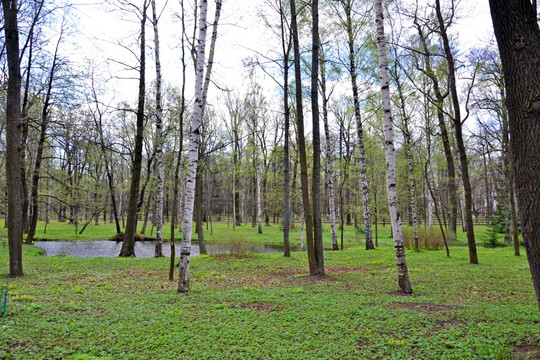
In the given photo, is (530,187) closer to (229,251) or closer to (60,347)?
(60,347)

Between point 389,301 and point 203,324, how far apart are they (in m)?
3.40

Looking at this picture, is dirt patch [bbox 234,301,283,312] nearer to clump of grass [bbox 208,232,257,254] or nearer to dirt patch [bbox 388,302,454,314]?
dirt patch [bbox 388,302,454,314]

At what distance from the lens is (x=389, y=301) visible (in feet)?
18.9

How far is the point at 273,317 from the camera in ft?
15.9

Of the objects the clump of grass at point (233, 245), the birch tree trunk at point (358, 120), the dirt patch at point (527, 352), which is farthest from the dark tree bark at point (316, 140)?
the birch tree trunk at point (358, 120)

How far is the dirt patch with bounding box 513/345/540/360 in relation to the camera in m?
3.18

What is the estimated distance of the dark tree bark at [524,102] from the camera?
9.36 feet

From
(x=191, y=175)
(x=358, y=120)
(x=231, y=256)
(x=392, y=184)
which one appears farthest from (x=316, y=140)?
(x=358, y=120)

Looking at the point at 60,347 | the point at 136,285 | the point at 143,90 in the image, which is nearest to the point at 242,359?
the point at 60,347

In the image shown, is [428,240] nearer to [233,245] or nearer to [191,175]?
[233,245]

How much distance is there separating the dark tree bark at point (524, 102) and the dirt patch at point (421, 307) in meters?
2.47

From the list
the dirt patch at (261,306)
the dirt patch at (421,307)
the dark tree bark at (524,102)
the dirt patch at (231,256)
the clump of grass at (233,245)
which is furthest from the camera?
the clump of grass at (233,245)

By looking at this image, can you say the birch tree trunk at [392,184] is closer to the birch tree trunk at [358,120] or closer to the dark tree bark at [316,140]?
the dark tree bark at [316,140]

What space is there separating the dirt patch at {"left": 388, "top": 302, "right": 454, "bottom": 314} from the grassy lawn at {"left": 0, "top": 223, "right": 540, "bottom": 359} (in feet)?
0.09
